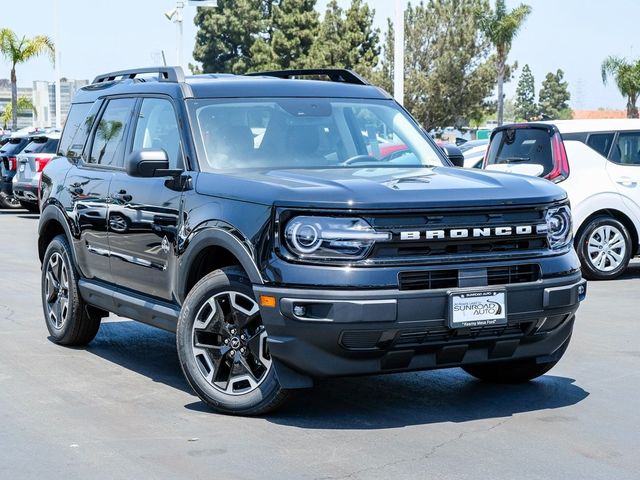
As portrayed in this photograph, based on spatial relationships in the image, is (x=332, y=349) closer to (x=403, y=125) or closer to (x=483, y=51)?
(x=403, y=125)

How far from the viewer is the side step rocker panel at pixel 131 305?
681 cm

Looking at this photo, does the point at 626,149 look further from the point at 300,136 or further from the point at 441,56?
the point at 441,56

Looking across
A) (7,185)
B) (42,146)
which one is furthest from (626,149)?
(7,185)

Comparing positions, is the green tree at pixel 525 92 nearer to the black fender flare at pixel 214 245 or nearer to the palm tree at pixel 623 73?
the palm tree at pixel 623 73

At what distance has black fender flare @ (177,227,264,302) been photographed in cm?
585

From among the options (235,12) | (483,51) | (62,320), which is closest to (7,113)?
(235,12)

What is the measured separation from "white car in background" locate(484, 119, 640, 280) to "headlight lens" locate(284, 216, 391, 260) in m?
7.55

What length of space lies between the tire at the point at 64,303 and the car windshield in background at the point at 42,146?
1616 cm

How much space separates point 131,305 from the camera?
23.8ft

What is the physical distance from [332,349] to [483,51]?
236ft

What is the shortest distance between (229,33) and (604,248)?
7915 cm

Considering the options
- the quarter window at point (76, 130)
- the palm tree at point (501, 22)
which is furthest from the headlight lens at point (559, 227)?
the palm tree at point (501, 22)

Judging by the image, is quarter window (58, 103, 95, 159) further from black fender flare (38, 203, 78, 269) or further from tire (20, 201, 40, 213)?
tire (20, 201, 40, 213)

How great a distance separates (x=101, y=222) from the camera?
302 inches
